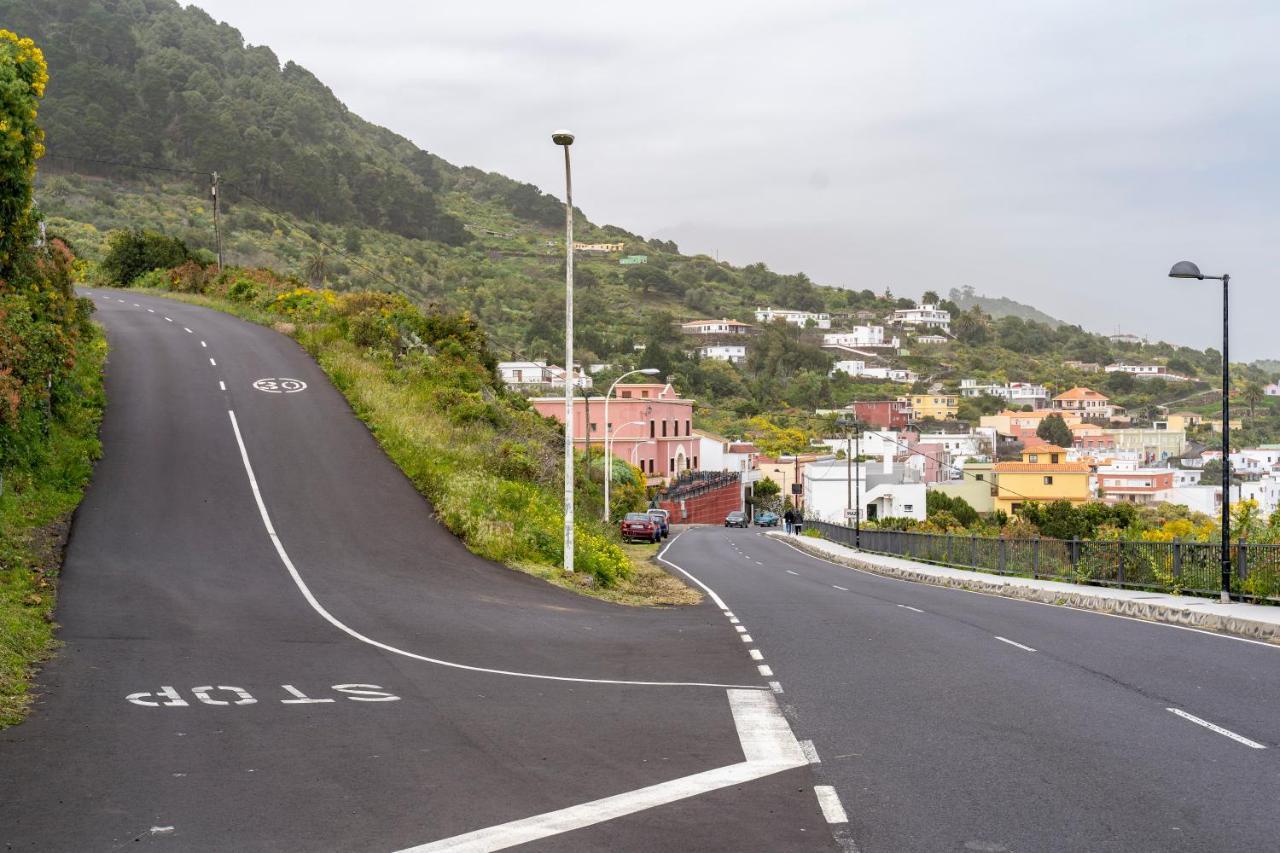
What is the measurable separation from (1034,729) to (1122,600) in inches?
523

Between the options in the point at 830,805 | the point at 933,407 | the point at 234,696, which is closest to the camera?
the point at 830,805

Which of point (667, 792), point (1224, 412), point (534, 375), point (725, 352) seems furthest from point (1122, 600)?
point (725, 352)

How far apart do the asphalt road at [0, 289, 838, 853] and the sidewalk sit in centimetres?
765

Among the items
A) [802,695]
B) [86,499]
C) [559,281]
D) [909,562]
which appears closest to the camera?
[802,695]

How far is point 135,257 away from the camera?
67562 millimetres

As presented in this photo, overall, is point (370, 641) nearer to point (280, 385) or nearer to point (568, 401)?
point (568, 401)

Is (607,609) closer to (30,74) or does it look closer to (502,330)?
(30,74)

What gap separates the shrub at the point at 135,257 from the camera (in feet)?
220

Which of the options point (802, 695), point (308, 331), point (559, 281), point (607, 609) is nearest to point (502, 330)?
point (559, 281)

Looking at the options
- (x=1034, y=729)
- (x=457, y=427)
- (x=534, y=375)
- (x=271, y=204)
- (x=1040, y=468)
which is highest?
(x=271, y=204)

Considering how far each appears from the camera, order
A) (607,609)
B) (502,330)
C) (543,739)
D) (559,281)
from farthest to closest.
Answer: (559,281) → (502,330) → (607,609) → (543,739)

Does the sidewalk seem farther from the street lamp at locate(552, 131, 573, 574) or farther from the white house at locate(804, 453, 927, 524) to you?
the white house at locate(804, 453, 927, 524)

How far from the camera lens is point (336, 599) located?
719 inches

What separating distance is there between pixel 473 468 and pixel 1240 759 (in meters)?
22.5
